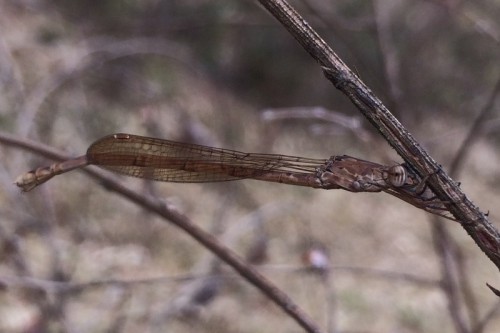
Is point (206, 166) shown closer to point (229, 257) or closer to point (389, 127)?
point (229, 257)

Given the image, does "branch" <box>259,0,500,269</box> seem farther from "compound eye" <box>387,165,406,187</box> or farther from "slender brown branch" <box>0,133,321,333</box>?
"slender brown branch" <box>0,133,321,333</box>

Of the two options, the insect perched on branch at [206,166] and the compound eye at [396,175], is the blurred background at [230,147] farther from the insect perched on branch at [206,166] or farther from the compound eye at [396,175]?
the compound eye at [396,175]

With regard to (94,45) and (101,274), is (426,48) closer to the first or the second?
(94,45)

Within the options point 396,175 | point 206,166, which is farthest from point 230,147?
point 396,175

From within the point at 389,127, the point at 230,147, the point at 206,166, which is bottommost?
the point at 389,127

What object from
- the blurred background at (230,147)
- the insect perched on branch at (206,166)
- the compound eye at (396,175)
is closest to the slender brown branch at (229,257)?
the insect perched on branch at (206,166)

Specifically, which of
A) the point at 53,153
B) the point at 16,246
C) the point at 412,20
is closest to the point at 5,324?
the point at 16,246
